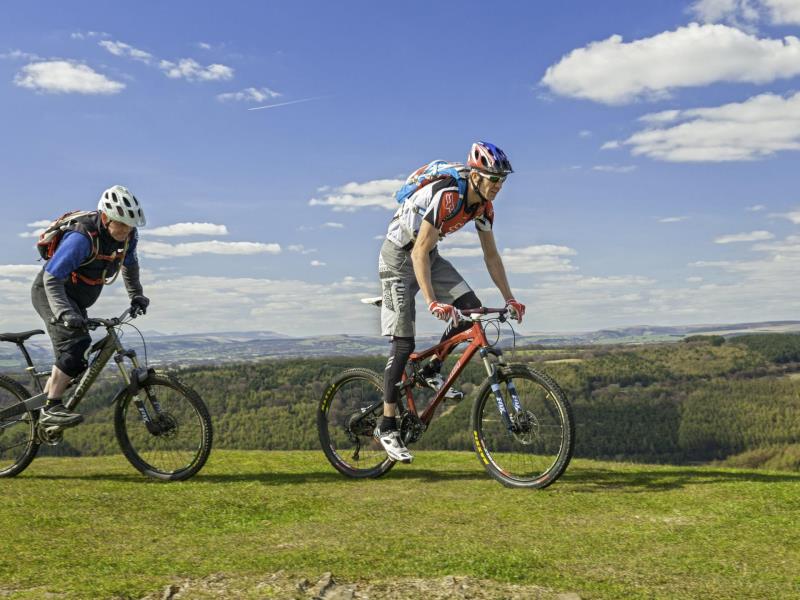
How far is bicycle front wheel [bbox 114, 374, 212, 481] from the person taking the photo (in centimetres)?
803

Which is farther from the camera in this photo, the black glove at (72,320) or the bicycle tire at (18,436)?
the bicycle tire at (18,436)

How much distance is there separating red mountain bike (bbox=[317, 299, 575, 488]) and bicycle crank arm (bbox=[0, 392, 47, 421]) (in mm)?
3303

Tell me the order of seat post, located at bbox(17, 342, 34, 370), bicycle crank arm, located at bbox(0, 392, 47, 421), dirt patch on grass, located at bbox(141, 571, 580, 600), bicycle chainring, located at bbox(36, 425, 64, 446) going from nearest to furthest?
dirt patch on grass, located at bbox(141, 571, 580, 600) → bicycle chainring, located at bbox(36, 425, 64, 446) → bicycle crank arm, located at bbox(0, 392, 47, 421) → seat post, located at bbox(17, 342, 34, 370)

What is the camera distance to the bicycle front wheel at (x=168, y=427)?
8031 mm

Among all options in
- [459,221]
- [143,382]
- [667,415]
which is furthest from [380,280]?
[667,415]

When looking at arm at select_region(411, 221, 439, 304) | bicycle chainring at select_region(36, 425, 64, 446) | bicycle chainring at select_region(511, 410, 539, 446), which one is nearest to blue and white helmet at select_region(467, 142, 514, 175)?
arm at select_region(411, 221, 439, 304)

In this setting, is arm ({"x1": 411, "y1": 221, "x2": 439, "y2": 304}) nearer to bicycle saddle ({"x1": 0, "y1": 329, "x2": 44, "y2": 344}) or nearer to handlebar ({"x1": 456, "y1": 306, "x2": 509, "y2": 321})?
handlebar ({"x1": 456, "y1": 306, "x2": 509, "y2": 321})

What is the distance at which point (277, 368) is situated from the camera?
609 ft

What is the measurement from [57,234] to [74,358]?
4.61 ft

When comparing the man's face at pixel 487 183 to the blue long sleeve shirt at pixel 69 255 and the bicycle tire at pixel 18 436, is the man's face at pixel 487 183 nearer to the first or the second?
the blue long sleeve shirt at pixel 69 255

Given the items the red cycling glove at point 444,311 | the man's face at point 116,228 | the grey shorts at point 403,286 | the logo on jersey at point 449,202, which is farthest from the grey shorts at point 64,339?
the logo on jersey at point 449,202

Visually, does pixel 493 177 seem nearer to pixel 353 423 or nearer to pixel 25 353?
pixel 353 423

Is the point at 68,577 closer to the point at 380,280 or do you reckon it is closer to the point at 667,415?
the point at 380,280

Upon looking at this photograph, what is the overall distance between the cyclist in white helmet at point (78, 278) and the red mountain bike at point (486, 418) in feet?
9.18
